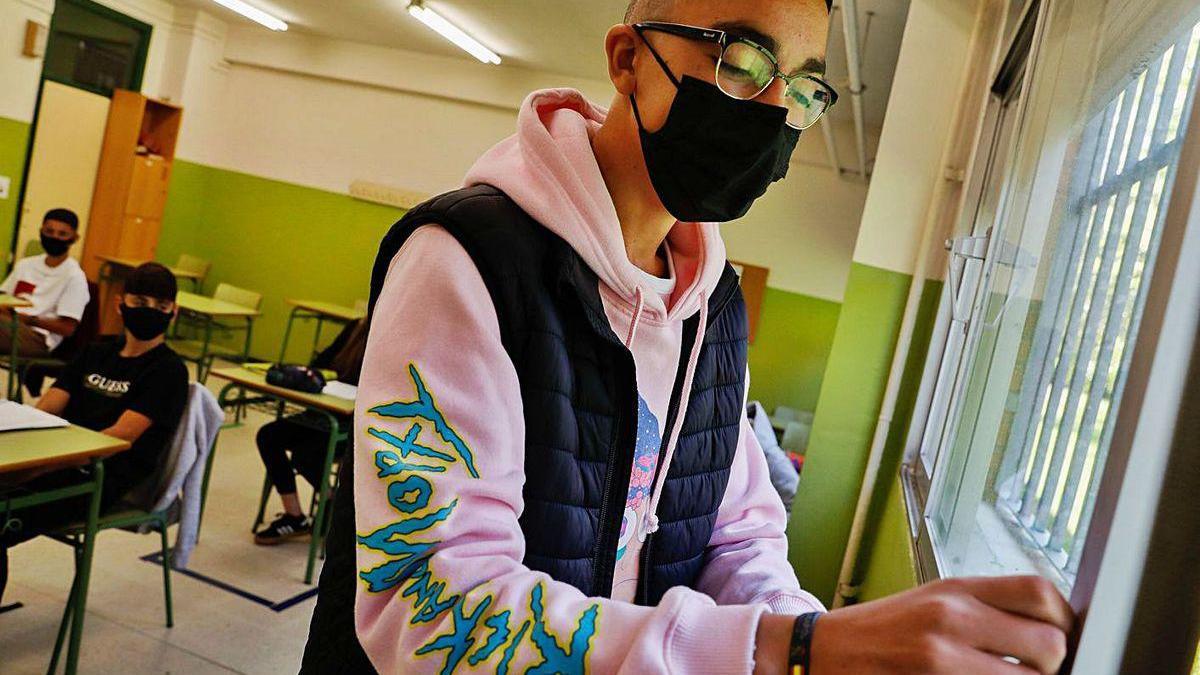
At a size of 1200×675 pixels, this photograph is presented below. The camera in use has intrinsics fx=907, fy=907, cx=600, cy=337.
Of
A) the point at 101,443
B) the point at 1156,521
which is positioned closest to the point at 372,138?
the point at 101,443

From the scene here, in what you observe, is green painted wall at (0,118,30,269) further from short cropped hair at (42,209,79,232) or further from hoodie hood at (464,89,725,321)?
hoodie hood at (464,89,725,321)

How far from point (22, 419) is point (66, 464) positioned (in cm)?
26

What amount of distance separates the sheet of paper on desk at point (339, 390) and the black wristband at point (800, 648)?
13.2ft

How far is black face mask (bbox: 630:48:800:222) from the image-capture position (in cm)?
103

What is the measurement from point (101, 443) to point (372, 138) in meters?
7.55

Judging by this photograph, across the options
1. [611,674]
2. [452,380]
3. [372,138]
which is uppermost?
[372,138]

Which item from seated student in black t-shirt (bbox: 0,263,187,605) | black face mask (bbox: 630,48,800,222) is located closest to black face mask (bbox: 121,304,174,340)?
seated student in black t-shirt (bbox: 0,263,187,605)

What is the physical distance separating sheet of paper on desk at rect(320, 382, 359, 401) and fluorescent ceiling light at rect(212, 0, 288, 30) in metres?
5.01

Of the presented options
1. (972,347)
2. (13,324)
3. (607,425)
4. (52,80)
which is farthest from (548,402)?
(52,80)

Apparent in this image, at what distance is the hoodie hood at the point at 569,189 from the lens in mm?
970

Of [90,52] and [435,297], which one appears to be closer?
[435,297]

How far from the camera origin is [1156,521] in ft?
1.88

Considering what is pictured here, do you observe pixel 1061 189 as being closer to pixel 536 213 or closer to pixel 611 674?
pixel 536 213

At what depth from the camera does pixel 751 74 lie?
0.98m
